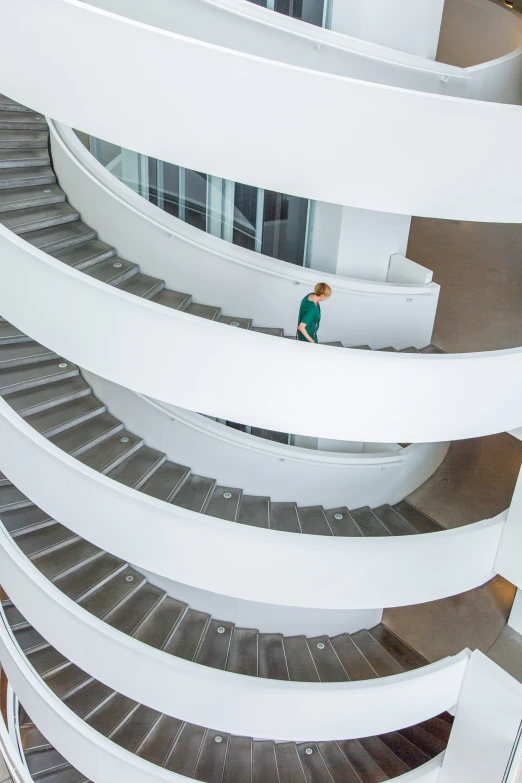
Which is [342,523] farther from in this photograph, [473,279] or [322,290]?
[473,279]

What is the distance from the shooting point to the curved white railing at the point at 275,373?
7168mm

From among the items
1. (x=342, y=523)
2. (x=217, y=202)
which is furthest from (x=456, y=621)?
(x=217, y=202)

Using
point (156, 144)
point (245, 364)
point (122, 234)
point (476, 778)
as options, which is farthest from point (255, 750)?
point (156, 144)

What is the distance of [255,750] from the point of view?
1073cm

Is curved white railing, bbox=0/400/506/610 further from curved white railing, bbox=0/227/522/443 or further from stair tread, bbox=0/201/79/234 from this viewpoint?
stair tread, bbox=0/201/79/234

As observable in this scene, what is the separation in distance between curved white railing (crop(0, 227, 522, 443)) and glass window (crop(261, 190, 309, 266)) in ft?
10.7

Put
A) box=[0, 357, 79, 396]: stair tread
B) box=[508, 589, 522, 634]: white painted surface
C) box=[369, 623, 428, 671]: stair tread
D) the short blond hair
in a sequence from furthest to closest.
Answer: box=[369, 623, 428, 671]: stair tread → box=[508, 589, 522, 634]: white painted surface → box=[0, 357, 79, 396]: stair tread → the short blond hair

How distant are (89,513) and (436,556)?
3600 mm

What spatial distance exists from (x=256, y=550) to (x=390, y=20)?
18.7ft

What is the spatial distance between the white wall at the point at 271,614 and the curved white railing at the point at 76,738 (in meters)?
1.80

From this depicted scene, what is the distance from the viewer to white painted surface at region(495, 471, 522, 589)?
8.73 m

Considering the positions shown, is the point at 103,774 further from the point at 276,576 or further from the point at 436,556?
the point at 436,556

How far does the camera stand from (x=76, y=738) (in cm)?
1002

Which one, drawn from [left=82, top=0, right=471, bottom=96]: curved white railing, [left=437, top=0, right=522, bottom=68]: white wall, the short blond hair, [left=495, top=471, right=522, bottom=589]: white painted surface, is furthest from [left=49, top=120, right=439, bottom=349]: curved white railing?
[left=437, top=0, right=522, bottom=68]: white wall
